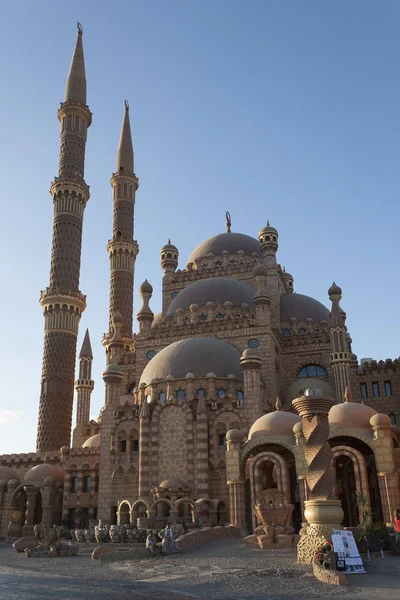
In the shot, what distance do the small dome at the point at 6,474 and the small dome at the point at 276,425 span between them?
1810 cm

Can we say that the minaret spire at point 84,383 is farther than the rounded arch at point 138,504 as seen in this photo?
Yes

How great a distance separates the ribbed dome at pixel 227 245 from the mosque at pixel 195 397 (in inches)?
6.0

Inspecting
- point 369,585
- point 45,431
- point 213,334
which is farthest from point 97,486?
point 369,585

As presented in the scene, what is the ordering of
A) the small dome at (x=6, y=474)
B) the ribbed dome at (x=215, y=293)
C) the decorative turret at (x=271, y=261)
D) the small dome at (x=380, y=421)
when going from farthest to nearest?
the decorative turret at (x=271, y=261) < the ribbed dome at (x=215, y=293) < the small dome at (x=6, y=474) < the small dome at (x=380, y=421)

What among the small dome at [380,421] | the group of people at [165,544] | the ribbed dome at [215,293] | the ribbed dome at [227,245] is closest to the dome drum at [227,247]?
the ribbed dome at [227,245]

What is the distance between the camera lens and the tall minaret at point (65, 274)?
4084cm

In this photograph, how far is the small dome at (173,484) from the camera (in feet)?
91.7

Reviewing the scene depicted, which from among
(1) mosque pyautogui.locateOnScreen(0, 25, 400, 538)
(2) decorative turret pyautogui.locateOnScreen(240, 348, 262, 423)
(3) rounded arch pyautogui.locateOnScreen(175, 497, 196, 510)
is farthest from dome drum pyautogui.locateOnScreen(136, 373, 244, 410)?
(3) rounded arch pyautogui.locateOnScreen(175, 497, 196, 510)

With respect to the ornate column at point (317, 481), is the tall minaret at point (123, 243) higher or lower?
higher

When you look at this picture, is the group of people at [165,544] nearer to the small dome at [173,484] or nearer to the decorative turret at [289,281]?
the small dome at [173,484]

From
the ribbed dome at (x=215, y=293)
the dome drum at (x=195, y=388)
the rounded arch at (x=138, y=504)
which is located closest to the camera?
the rounded arch at (x=138, y=504)

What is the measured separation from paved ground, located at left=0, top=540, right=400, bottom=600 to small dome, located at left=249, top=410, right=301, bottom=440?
217 inches

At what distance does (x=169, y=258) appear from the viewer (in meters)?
48.4

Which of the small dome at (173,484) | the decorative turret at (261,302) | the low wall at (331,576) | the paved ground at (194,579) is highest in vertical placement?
the decorative turret at (261,302)
